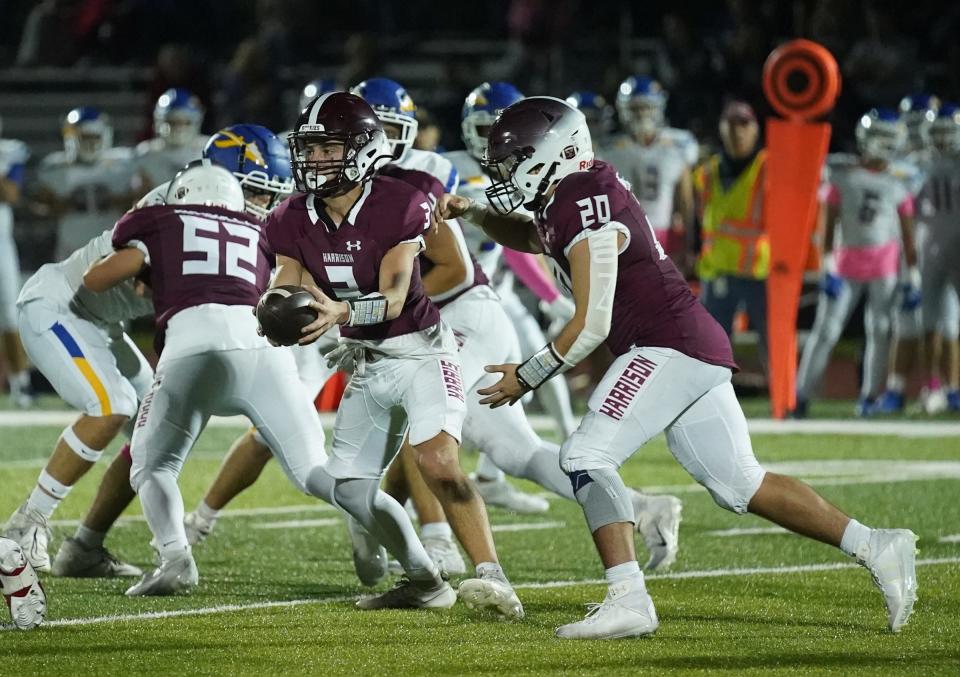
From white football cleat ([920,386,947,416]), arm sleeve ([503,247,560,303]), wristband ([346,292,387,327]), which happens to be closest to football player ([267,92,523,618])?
wristband ([346,292,387,327])

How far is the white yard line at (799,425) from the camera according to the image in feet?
34.2

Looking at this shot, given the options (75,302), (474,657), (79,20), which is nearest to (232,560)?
(75,302)

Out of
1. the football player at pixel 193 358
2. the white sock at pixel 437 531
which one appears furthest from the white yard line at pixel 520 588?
the white sock at pixel 437 531

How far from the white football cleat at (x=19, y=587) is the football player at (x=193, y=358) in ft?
2.01

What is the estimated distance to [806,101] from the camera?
10523 millimetres

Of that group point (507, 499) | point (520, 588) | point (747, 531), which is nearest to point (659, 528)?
point (520, 588)

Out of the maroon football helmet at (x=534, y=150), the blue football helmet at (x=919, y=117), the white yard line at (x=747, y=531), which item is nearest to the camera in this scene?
the maroon football helmet at (x=534, y=150)

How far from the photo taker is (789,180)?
10.8 m

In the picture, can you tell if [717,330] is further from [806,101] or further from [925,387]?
[925,387]

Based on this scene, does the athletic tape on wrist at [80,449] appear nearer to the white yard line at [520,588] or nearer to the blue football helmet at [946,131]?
the white yard line at [520,588]

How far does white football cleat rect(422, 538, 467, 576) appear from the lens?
19.8ft

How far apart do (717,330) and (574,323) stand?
50 cm

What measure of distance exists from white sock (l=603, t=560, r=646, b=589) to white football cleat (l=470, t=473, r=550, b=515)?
9.19 ft

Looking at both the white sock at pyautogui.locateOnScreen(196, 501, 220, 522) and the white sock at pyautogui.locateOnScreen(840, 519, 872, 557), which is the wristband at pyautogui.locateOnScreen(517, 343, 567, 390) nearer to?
the white sock at pyautogui.locateOnScreen(840, 519, 872, 557)
